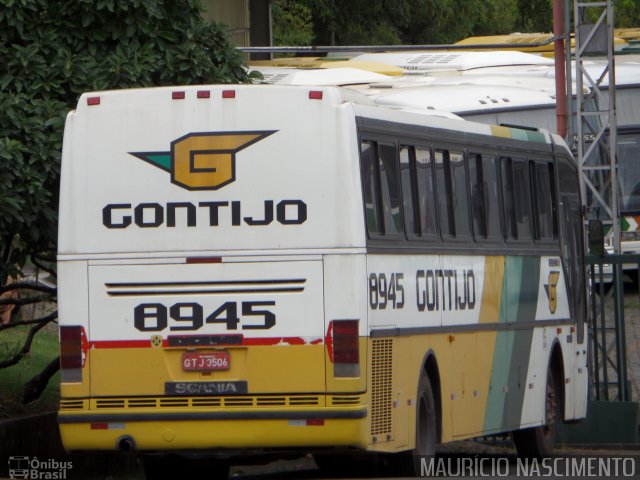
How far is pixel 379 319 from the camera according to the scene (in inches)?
422

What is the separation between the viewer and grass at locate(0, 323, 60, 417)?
14523mm

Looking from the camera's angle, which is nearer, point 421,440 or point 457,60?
point 421,440

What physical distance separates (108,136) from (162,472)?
2.96 meters

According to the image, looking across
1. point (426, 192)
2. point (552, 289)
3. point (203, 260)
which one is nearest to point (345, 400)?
point (203, 260)

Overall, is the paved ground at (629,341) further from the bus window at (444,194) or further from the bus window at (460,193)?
the bus window at (444,194)

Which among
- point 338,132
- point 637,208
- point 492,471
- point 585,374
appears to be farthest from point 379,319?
point 637,208

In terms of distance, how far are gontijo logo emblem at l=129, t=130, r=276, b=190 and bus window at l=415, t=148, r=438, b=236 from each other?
1.83 metres

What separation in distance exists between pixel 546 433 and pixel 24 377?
5.64m

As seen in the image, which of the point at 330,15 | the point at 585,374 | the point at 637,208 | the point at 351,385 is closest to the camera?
the point at 351,385

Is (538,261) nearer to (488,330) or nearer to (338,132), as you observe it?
(488,330)

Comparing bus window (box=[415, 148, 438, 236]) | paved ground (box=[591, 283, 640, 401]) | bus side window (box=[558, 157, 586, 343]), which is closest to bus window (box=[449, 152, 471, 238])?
bus window (box=[415, 148, 438, 236])

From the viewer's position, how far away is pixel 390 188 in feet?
37.3

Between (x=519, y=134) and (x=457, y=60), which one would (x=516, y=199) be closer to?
(x=519, y=134)

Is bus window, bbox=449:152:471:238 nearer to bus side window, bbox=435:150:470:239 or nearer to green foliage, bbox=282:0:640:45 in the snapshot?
bus side window, bbox=435:150:470:239
